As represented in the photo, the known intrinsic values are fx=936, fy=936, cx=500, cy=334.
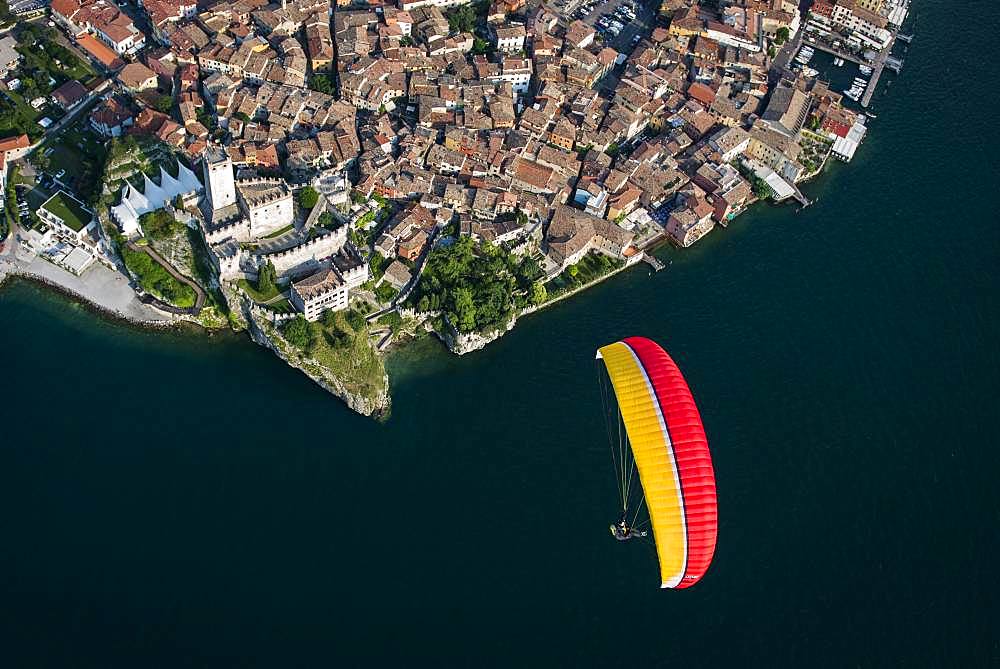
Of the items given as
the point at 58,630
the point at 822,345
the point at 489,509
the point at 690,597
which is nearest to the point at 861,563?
the point at 690,597

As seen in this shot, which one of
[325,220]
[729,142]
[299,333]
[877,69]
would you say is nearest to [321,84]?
[325,220]

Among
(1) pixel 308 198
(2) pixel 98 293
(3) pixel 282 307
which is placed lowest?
(2) pixel 98 293

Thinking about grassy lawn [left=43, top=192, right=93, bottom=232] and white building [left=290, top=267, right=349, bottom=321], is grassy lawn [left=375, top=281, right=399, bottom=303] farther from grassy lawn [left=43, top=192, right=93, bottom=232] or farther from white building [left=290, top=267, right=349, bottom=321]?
grassy lawn [left=43, top=192, right=93, bottom=232]

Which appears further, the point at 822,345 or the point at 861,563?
the point at 822,345

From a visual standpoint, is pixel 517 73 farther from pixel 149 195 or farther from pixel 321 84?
pixel 149 195

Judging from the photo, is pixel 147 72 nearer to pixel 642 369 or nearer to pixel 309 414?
pixel 309 414

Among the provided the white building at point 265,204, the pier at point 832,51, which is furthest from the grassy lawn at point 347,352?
the pier at point 832,51
